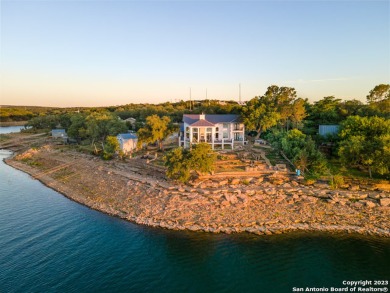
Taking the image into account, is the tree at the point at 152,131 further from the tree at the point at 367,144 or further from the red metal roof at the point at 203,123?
the tree at the point at 367,144

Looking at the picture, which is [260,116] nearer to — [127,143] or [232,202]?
[232,202]

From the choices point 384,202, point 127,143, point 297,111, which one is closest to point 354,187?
point 384,202

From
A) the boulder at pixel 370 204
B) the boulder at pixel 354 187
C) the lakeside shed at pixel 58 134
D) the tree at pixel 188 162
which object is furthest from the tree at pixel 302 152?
the lakeside shed at pixel 58 134

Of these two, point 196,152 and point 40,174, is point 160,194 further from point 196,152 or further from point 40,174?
point 40,174

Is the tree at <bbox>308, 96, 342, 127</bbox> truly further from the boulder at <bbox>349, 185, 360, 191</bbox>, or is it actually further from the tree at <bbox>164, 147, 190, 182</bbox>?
the tree at <bbox>164, 147, 190, 182</bbox>

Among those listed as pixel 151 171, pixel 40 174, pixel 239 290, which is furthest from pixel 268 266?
pixel 40 174
